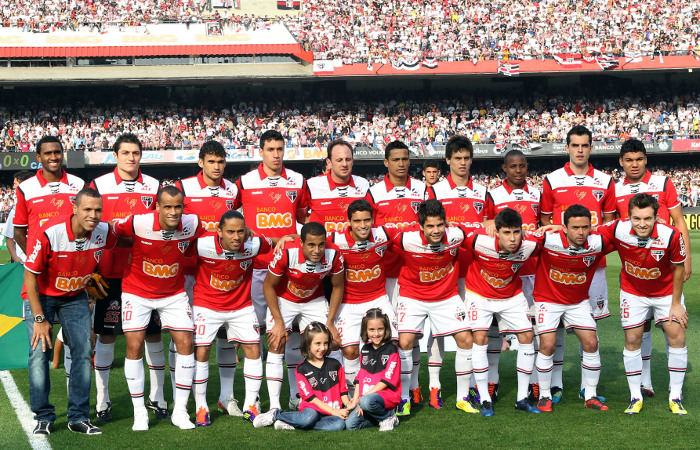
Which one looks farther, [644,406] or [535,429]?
[644,406]

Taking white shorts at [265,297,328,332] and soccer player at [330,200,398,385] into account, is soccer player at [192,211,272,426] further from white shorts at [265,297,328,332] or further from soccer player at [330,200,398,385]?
soccer player at [330,200,398,385]

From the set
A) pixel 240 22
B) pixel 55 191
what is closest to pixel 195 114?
pixel 240 22

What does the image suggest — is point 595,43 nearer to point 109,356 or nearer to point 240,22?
point 240,22

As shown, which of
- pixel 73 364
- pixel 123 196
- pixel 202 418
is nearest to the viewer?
pixel 73 364

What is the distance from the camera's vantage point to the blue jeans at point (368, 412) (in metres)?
6.40

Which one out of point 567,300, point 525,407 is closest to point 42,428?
point 525,407

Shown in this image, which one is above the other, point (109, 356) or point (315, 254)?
point (315, 254)

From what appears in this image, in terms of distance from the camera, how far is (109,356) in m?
7.03

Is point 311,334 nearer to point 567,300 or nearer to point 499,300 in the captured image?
point 499,300

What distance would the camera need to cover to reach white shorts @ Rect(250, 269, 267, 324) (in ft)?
24.8

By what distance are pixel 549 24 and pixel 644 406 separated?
1476 inches

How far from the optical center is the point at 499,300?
23.7 ft

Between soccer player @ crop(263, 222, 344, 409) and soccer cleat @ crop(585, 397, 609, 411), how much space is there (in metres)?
2.46

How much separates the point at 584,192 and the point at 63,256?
17.1 feet
